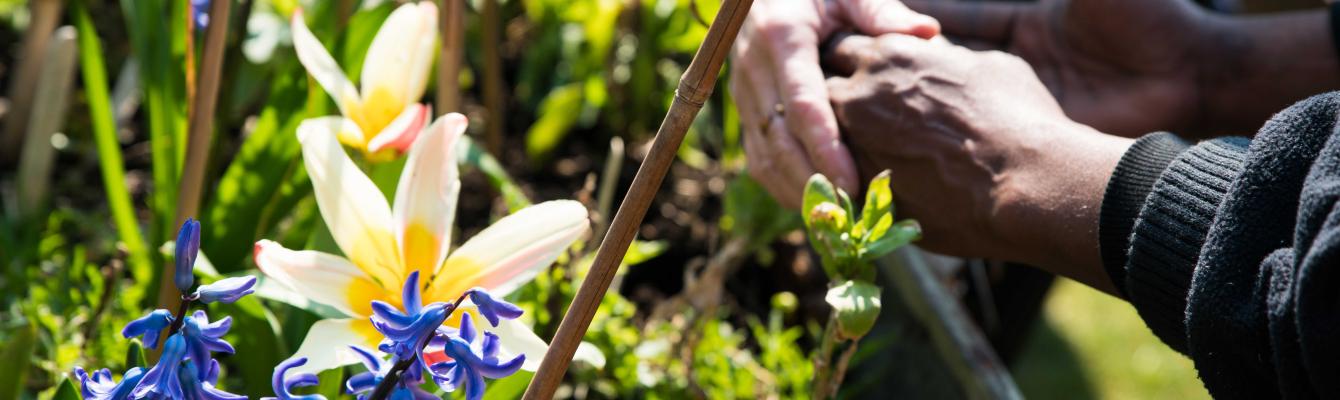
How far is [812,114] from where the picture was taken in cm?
106

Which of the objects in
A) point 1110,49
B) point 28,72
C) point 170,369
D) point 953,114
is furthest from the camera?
point 28,72

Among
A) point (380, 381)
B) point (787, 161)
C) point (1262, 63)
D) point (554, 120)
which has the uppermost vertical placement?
point (380, 381)

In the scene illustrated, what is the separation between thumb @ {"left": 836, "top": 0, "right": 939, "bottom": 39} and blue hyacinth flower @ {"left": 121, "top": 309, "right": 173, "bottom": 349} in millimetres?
767

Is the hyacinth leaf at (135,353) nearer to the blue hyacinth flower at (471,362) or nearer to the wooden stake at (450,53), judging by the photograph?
the blue hyacinth flower at (471,362)

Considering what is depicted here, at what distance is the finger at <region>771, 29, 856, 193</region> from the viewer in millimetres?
1055

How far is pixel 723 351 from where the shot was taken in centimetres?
130

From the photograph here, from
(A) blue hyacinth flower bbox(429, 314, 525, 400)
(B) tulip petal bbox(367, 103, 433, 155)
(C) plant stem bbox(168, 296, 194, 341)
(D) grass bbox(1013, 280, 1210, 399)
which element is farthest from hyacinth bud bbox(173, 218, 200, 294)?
(D) grass bbox(1013, 280, 1210, 399)

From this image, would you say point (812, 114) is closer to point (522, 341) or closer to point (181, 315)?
point (522, 341)

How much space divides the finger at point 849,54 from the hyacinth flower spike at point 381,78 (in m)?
0.43

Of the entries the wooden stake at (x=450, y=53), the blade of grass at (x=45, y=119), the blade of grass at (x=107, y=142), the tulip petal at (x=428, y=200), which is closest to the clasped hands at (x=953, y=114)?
the wooden stake at (x=450, y=53)

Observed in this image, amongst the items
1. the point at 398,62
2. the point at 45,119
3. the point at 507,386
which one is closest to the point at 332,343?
the point at 507,386

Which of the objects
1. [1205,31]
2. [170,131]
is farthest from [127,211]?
[1205,31]

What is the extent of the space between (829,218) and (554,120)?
3.17ft

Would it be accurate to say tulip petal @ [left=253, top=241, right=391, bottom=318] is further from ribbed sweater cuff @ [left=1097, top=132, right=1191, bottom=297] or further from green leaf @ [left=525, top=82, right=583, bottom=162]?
green leaf @ [left=525, top=82, right=583, bottom=162]
